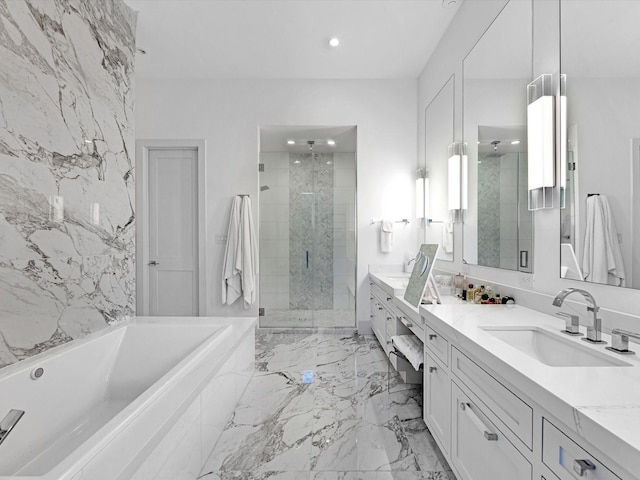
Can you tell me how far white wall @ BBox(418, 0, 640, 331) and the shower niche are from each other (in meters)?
1.38

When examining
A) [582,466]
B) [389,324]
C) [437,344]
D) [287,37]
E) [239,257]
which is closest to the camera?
[582,466]

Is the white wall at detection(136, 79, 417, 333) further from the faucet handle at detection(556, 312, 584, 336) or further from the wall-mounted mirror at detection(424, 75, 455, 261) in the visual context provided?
the faucet handle at detection(556, 312, 584, 336)

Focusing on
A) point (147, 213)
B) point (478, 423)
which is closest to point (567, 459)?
point (478, 423)

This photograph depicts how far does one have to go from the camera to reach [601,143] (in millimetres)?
1250

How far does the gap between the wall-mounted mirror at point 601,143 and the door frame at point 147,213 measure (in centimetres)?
325

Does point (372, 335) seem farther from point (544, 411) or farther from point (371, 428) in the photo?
point (544, 411)

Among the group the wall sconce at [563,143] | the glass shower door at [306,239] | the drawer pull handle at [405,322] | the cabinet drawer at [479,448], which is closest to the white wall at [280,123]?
the glass shower door at [306,239]

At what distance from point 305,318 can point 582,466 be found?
337 cm

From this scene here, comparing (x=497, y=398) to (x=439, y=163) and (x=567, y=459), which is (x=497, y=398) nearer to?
(x=567, y=459)

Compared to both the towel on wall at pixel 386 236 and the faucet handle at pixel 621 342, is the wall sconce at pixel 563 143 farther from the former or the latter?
the towel on wall at pixel 386 236

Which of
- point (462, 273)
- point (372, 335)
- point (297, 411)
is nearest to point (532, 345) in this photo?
point (462, 273)

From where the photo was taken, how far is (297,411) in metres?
2.05

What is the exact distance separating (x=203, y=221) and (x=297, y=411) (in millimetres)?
2366

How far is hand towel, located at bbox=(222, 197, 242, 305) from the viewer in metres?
3.55
